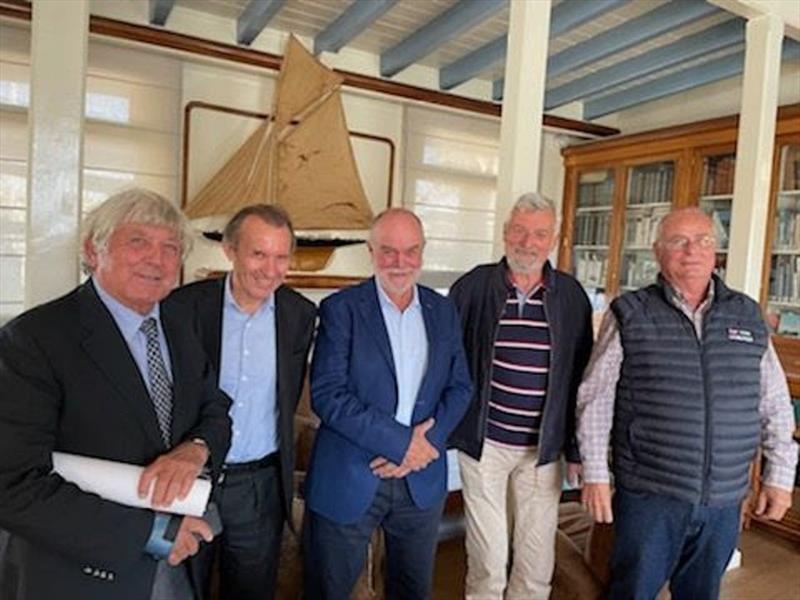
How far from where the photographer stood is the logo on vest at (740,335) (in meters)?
1.58

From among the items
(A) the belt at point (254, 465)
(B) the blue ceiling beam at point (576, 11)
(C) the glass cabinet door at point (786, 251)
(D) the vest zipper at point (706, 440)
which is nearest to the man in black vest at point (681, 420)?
(D) the vest zipper at point (706, 440)

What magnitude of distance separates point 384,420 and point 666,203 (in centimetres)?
325

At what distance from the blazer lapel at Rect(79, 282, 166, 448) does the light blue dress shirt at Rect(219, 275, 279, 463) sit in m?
0.36

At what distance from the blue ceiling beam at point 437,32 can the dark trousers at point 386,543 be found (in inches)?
91.4

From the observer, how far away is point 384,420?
1439mm

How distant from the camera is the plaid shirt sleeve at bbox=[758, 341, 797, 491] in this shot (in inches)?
65.4

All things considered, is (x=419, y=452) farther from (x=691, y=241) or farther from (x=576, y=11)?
(x=576, y=11)

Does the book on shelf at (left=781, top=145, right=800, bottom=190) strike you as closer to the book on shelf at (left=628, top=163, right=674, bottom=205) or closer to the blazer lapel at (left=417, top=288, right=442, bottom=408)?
the book on shelf at (left=628, top=163, right=674, bottom=205)

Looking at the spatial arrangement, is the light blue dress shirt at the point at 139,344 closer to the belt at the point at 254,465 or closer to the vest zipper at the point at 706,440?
the belt at the point at 254,465

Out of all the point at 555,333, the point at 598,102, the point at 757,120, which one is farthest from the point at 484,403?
the point at 598,102

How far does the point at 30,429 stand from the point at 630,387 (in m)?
1.34

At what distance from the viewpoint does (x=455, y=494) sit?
8.36 ft

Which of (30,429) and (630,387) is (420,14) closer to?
(630,387)

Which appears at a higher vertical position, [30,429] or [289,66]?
[289,66]
